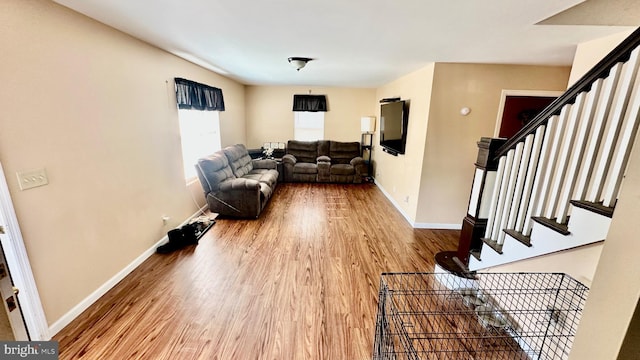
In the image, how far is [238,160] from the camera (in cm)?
510

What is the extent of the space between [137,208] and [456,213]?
13.8 ft

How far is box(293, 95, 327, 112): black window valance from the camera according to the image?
677 cm

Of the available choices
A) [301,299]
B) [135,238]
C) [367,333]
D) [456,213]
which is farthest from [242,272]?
[456,213]

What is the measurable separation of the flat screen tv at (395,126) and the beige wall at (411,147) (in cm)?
12

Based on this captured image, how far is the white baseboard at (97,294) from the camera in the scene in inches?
74.2

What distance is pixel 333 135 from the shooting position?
716 centimetres

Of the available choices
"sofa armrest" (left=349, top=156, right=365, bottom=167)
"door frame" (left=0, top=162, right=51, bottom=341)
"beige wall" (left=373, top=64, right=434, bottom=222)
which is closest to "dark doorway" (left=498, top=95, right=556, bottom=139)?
"beige wall" (left=373, top=64, right=434, bottom=222)

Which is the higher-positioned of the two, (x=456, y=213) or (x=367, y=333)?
(x=456, y=213)

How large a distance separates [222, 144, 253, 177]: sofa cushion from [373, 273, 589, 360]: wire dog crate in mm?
3647

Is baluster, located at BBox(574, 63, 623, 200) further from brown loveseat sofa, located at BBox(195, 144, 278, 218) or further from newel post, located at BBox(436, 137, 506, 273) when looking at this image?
brown loveseat sofa, located at BBox(195, 144, 278, 218)

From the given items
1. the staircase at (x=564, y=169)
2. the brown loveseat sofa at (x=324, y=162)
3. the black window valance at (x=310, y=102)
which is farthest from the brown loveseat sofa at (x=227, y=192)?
the black window valance at (x=310, y=102)

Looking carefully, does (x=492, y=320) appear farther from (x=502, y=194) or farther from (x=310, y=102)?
(x=310, y=102)

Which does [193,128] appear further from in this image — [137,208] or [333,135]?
[333,135]

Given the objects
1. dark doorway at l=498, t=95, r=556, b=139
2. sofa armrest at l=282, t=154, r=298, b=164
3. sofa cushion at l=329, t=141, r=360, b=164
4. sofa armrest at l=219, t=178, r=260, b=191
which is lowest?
sofa armrest at l=219, t=178, r=260, b=191
